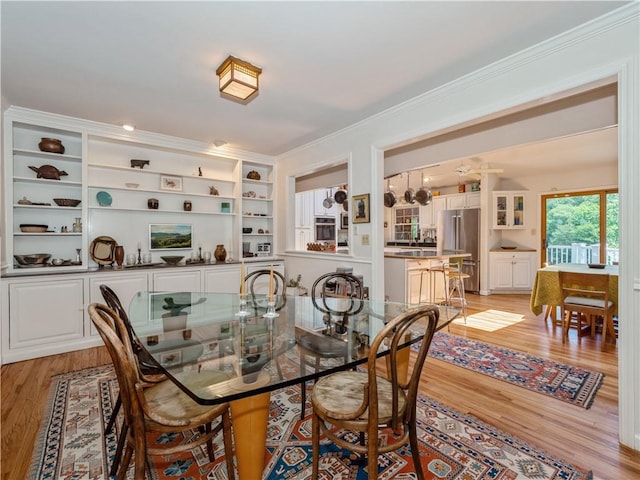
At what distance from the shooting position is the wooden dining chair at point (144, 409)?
125 centimetres

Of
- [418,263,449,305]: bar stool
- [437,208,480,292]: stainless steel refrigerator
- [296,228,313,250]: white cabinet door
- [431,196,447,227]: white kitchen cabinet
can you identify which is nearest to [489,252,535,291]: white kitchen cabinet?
[437,208,480,292]: stainless steel refrigerator

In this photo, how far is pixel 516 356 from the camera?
3.29 metres

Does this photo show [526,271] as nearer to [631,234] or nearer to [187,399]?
[631,234]

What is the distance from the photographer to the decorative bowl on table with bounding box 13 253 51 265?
3432 millimetres

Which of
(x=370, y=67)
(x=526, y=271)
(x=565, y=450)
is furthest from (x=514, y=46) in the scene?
(x=526, y=271)

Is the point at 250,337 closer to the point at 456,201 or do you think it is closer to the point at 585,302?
the point at 585,302

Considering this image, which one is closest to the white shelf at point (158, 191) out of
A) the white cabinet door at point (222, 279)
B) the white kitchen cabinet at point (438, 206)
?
the white cabinet door at point (222, 279)

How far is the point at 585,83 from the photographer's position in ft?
6.70

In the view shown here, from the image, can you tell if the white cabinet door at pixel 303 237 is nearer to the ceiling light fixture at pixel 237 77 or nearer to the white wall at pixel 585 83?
the white wall at pixel 585 83

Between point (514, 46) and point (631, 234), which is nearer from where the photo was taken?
point (631, 234)

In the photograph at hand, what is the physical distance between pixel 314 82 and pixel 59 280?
3.37 metres

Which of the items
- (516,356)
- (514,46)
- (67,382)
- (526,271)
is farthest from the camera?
(526,271)

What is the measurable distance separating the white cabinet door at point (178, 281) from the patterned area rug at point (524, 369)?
122 inches

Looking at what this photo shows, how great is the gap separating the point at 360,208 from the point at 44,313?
363 cm
